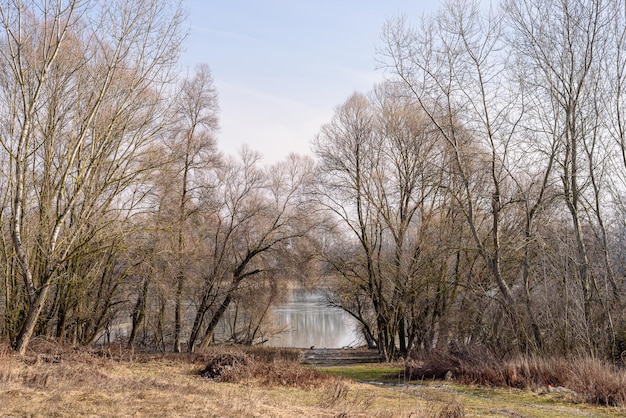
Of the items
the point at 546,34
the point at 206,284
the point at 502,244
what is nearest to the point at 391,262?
the point at 502,244

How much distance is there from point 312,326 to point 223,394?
96.6ft

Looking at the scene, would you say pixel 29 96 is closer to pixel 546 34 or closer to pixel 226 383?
pixel 226 383

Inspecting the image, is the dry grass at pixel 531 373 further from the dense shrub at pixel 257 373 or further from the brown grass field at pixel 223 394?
the dense shrub at pixel 257 373

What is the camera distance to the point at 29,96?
445 inches

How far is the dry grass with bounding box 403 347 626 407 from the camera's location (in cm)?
914

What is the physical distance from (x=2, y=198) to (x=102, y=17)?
553cm

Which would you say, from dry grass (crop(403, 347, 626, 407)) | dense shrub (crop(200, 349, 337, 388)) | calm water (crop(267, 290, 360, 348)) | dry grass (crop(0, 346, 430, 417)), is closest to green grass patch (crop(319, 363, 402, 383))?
dry grass (crop(403, 347, 626, 407))

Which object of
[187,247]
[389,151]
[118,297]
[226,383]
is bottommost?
[226,383]

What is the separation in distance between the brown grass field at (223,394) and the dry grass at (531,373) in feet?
1.31

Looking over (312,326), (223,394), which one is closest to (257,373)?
(223,394)

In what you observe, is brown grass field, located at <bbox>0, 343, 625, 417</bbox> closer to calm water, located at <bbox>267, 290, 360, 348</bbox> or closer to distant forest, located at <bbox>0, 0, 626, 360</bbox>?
distant forest, located at <bbox>0, 0, 626, 360</bbox>

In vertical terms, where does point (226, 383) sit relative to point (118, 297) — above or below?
below

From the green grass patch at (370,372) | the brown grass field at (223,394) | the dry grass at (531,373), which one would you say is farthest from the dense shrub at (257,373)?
the dry grass at (531,373)

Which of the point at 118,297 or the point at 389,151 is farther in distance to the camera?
the point at 389,151
